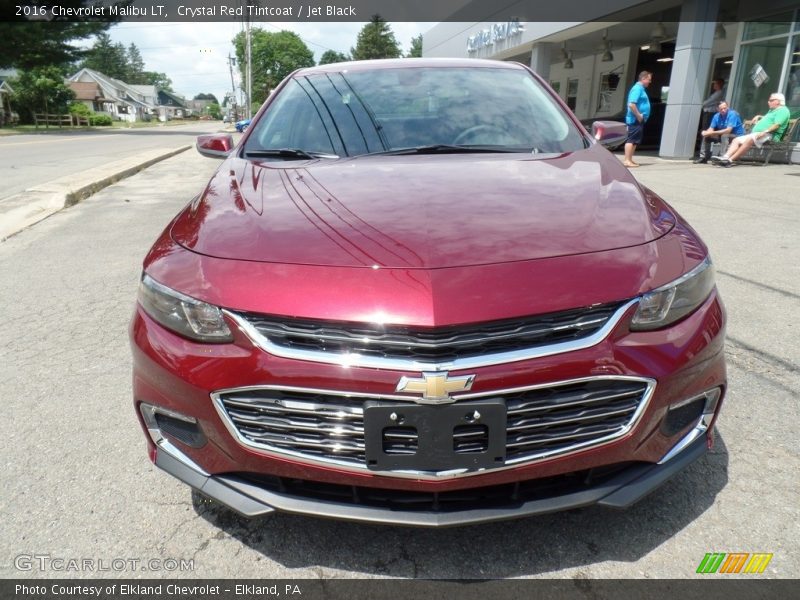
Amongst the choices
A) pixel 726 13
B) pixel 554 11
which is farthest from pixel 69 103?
pixel 726 13

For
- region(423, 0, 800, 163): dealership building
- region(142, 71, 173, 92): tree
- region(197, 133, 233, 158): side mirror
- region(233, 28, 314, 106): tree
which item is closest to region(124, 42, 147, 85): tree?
region(142, 71, 173, 92): tree

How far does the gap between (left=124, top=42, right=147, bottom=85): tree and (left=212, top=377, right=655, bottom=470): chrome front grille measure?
503 feet

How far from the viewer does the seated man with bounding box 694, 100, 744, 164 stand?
1206 cm

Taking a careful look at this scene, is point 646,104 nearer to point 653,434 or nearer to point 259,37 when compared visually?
point 653,434

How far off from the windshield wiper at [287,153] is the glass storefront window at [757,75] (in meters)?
13.4

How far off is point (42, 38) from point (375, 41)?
54375 mm

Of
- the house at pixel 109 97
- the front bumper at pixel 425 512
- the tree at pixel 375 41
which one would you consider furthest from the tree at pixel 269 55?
the front bumper at pixel 425 512

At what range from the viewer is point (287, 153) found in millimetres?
2607

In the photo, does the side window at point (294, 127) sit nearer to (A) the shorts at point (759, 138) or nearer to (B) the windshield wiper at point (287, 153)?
(B) the windshield wiper at point (287, 153)

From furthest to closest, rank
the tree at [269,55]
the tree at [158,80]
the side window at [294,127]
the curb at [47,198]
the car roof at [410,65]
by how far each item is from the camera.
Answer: the tree at [158,80]
the tree at [269,55]
the curb at [47,198]
the car roof at [410,65]
the side window at [294,127]

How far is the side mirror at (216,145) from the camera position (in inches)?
134

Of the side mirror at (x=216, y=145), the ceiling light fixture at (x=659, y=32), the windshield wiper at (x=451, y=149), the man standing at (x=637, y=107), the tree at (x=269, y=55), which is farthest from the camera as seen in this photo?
the tree at (x=269, y=55)

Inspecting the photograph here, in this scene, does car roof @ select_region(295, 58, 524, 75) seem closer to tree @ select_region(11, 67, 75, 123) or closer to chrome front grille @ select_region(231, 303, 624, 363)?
chrome front grille @ select_region(231, 303, 624, 363)

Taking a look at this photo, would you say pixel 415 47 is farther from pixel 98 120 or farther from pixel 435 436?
pixel 435 436
